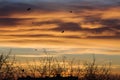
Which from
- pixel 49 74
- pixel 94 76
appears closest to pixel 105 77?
pixel 94 76

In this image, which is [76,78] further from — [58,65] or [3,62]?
[3,62]

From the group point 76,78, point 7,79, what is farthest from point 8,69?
point 76,78

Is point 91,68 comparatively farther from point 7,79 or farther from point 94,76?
point 7,79

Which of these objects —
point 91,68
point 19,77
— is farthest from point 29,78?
point 91,68

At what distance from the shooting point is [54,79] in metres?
134

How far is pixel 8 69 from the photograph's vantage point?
134750mm

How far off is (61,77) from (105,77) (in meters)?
8.29

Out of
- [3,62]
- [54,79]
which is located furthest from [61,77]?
[3,62]

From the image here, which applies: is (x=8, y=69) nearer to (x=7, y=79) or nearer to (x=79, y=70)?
(x=7, y=79)

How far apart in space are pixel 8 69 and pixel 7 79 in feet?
6.98

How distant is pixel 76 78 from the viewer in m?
135

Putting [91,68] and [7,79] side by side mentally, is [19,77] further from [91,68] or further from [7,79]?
[91,68]

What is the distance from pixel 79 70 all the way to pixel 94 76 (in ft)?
13.5

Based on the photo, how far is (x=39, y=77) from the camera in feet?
445
